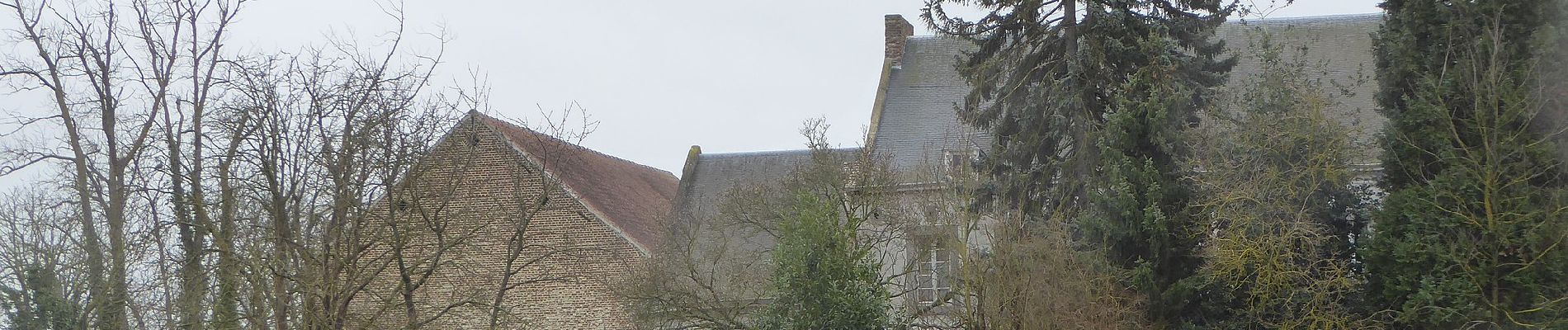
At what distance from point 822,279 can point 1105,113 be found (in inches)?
172

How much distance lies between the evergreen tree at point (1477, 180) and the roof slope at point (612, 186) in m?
12.7

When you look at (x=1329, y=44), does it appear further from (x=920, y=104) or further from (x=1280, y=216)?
(x=1280, y=216)

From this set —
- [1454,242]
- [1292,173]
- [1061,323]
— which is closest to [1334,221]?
[1292,173]

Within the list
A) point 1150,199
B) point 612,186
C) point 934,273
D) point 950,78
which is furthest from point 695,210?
point 1150,199

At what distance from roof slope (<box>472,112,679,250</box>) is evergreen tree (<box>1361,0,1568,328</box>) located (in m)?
12.7

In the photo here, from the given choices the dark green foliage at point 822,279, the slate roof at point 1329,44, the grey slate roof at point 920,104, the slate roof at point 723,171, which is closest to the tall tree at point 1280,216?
the dark green foliage at point 822,279

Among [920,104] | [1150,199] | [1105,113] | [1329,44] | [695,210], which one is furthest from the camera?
[695,210]

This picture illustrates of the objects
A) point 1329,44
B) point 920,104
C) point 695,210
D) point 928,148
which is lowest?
point 695,210

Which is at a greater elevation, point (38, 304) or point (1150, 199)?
point (1150, 199)

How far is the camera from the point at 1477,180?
15.7 metres

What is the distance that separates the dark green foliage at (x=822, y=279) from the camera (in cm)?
1961

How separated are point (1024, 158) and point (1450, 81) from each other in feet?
18.5

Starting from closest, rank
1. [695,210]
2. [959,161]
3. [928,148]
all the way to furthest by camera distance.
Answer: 1. [959,161]
2. [928,148]
3. [695,210]

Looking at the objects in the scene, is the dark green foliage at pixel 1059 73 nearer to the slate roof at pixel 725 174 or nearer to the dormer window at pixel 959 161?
the dormer window at pixel 959 161
